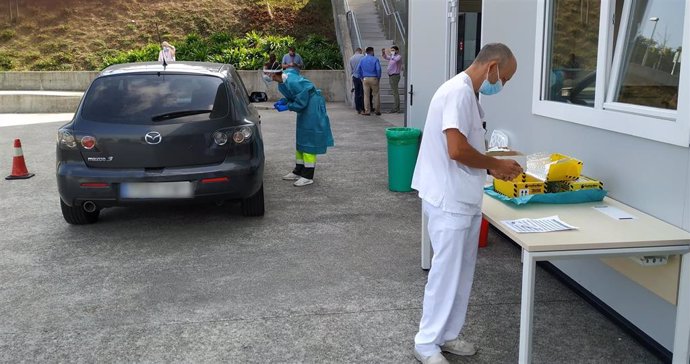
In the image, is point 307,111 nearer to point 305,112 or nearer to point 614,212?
point 305,112

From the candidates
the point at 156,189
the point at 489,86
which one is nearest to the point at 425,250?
the point at 489,86

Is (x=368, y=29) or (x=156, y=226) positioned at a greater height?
(x=368, y=29)

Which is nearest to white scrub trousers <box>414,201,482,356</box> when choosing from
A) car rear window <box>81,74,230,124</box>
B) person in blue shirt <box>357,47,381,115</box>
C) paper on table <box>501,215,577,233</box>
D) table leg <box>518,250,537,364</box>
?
paper on table <box>501,215,577,233</box>

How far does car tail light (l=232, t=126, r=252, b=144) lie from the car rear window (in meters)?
0.23

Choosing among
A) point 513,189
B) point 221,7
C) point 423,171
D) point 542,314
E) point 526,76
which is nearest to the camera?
point 423,171

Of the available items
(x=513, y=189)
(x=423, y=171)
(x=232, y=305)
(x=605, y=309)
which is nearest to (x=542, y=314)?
(x=605, y=309)

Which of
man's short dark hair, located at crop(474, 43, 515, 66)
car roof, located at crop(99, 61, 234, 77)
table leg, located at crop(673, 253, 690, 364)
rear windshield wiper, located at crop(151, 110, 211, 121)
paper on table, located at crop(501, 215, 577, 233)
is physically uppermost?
man's short dark hair, located at crop(474, 43, 515, 66)

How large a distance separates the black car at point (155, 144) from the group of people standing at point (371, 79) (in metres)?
10.1

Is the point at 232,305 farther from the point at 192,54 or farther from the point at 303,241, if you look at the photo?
the point at 192,54

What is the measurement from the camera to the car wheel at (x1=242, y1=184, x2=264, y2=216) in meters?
6.32

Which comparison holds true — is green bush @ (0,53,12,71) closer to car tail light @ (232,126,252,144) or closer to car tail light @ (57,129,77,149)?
car tail light @ (57,129,77,149)

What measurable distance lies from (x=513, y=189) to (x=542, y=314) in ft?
3.11

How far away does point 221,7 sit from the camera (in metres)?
24.1

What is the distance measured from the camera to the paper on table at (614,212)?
3.46 m
